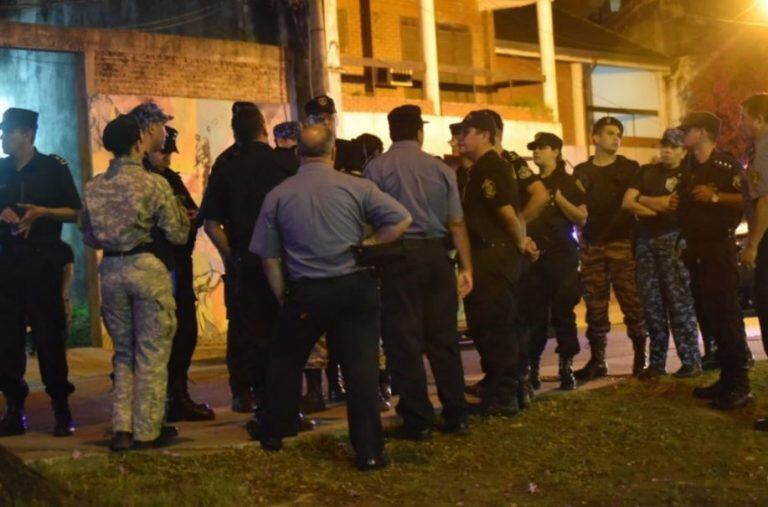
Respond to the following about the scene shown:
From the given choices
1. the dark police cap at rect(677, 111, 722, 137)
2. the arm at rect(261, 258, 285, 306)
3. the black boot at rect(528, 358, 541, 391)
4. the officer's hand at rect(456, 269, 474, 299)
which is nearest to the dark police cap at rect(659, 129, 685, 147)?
the dark police cap at rect(677, 111, 722, 137)

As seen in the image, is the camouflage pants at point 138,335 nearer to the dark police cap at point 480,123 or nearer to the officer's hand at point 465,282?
the officer's hand at point 465,282

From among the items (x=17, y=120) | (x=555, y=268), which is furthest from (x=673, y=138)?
(x=17, y=120)

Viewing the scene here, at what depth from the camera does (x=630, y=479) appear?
662 centimetres

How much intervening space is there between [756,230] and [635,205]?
71.4 inches

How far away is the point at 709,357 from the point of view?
10875mm

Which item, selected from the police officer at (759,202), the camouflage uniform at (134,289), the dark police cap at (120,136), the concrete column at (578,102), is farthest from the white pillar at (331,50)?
the camouflage uniform at (134,289)

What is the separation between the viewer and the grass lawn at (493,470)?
20.2 feet

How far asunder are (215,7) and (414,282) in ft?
52.1

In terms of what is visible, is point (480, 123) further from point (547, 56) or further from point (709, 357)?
point (547, 56)

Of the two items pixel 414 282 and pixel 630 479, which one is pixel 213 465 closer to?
pixel 414 282

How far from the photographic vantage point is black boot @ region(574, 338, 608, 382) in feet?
33.8

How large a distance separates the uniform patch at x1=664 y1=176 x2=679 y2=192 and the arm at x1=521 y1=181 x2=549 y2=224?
142 cm

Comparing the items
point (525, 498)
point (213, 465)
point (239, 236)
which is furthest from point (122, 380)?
point (525, 498)

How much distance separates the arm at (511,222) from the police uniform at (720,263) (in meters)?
1.36
